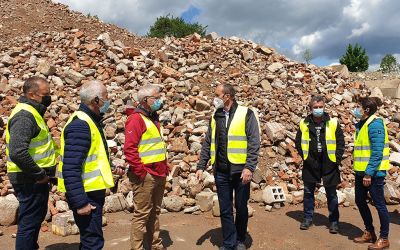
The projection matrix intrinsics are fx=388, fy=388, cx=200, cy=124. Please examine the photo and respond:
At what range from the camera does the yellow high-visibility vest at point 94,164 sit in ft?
11.2

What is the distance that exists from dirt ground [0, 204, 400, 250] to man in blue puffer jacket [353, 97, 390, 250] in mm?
504

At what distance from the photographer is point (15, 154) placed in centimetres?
367

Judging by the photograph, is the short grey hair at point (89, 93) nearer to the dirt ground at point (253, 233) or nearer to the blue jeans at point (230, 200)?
the blue jeans at point (230, 200)

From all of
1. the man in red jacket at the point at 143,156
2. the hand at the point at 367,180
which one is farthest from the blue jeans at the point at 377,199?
the man in red jacket at the point at 143,156

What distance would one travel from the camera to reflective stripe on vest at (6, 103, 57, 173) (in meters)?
3.90

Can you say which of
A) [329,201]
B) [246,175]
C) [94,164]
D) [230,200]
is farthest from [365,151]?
[94,164]

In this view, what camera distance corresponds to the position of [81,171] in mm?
3334

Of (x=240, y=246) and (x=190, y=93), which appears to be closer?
(x=240, y=246)

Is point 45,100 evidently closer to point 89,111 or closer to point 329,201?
point 89,111

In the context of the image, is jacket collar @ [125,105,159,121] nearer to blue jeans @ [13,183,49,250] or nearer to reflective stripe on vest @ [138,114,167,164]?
reflective stripe on vest @ [138,114,167,164]

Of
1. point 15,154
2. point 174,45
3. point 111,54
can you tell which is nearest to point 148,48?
point 174,45

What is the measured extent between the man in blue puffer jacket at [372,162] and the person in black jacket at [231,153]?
152 cm

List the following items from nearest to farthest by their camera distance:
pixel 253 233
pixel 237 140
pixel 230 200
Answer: pixel 237 140, pixel 230 200, pixel 253 233

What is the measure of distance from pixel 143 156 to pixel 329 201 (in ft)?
10.3
